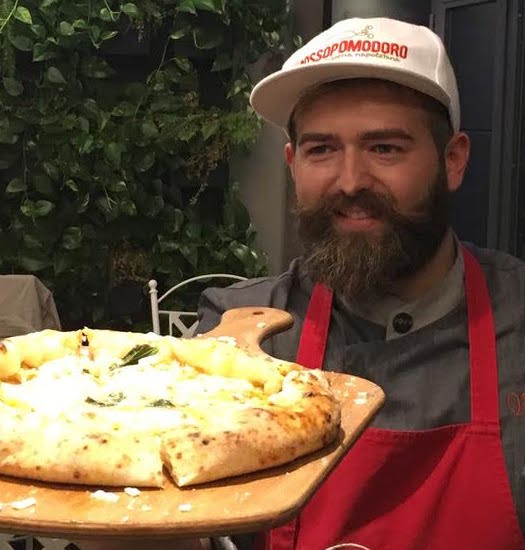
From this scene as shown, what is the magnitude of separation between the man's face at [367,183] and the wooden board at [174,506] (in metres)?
0.61

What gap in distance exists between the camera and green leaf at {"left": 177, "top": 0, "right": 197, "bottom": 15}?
108 inches

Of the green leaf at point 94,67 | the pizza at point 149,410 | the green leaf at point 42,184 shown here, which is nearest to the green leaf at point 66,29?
the green leaf at point 94,67

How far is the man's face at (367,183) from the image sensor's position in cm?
128

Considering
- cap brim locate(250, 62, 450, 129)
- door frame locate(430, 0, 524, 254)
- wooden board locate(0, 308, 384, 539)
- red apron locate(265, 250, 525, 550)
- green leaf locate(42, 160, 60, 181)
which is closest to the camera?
wooden board locate(0, 308, 384, 539)

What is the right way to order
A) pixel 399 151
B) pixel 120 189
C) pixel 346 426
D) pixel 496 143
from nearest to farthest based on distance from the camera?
pixel 346 426, pixel 399 151, pixel 120 189, pixel 496 143

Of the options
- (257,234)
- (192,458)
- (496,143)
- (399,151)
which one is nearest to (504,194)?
(496,143)

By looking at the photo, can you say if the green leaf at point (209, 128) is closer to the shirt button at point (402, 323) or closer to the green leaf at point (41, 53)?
the green leaf at point (41, 53)

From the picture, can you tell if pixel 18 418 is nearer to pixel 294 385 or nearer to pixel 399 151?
pixel 294 385

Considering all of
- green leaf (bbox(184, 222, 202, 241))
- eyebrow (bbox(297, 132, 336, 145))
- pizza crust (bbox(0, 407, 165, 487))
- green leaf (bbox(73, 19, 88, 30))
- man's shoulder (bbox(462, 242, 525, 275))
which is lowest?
green leaf (bbox(184, 222, 202, 241))

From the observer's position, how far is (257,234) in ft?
10.0

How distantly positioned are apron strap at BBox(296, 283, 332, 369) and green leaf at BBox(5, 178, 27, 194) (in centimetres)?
168

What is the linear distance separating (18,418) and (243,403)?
0.21 meters

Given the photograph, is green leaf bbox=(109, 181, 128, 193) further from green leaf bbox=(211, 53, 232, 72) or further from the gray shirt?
the gray shirt

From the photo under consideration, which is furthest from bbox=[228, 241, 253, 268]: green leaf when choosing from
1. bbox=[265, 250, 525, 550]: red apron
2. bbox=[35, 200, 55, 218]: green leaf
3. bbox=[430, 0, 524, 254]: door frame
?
bbox=[265, 250, 525, 550]: red apron
